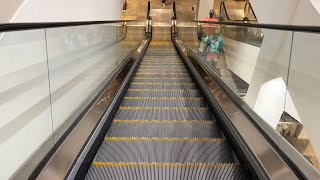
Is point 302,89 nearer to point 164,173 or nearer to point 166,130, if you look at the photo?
point 166,130

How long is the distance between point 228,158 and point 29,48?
168cm

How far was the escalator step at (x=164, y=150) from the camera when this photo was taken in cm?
239

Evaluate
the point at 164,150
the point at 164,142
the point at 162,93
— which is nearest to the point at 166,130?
the point at 164,142

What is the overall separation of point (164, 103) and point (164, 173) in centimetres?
200

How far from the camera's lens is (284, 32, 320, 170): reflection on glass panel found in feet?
7.54

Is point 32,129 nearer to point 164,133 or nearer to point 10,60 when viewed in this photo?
point 10,60

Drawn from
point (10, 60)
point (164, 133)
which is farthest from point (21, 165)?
point (164, 133)

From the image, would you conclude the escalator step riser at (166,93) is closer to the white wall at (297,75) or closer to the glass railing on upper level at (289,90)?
the glass railing on upper level at (289,90)

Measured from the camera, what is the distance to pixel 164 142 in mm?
2629

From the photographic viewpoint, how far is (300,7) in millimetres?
6188

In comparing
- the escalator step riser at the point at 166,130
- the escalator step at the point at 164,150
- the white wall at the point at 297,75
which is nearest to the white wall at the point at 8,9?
the escalator step riser at the point at 166,130

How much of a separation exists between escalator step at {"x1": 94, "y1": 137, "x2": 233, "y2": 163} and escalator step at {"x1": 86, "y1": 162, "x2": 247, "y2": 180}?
194 millimetres

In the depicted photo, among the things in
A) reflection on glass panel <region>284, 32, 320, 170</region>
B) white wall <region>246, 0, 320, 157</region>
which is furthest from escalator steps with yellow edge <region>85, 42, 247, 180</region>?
white wall <region>246, 0, 320, 157</region>

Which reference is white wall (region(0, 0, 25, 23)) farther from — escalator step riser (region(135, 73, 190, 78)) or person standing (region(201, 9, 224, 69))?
person standing (region(201, 9, 224, 69))
